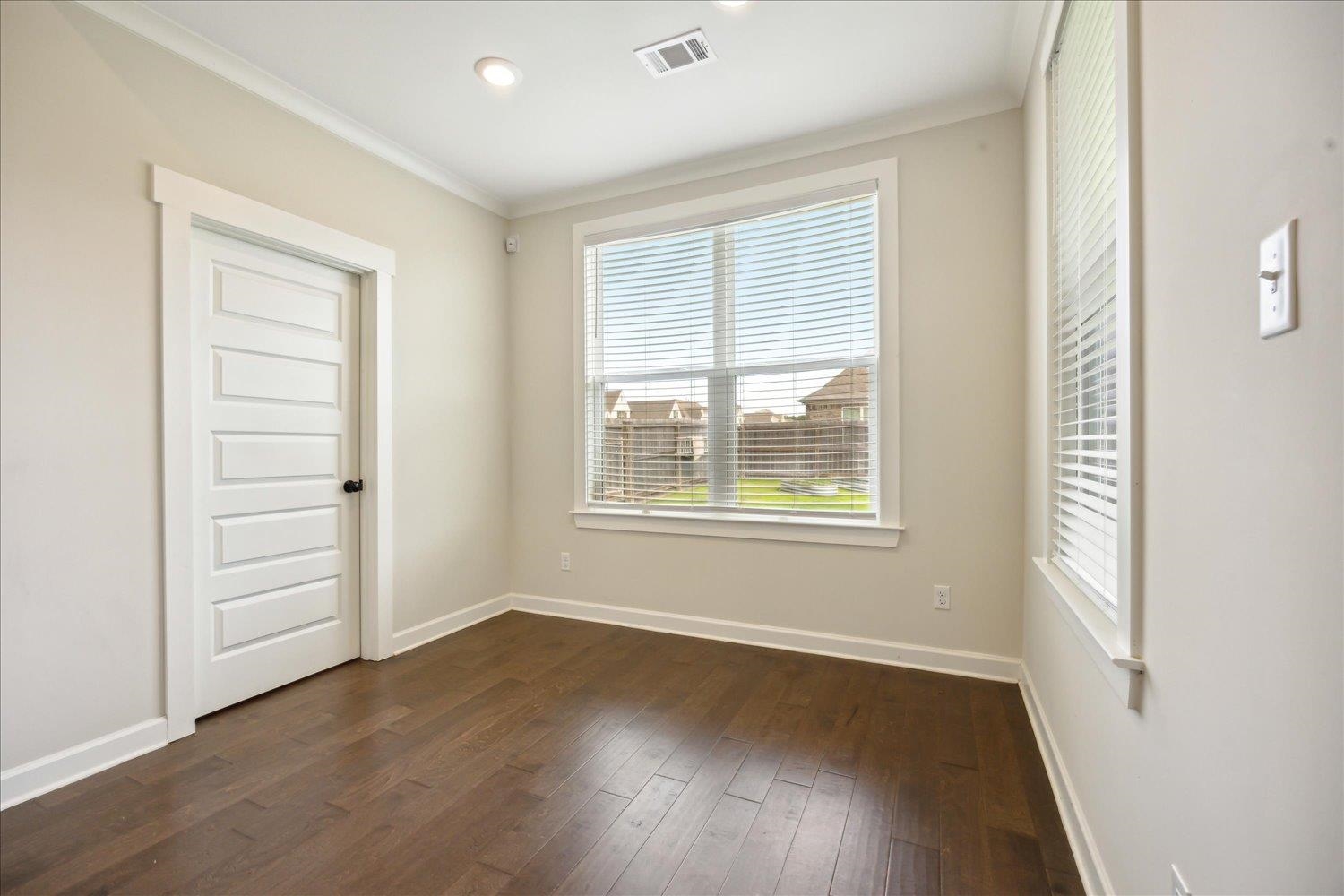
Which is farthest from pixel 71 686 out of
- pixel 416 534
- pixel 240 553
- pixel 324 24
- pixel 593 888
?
pixel 324 24

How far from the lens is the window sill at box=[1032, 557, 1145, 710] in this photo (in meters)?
1.22

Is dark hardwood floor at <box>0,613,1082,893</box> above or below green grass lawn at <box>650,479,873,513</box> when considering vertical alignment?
below

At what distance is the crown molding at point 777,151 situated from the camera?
2811mm

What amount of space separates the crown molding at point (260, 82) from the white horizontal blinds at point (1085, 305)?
303cm

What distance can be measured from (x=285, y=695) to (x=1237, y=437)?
332 cm

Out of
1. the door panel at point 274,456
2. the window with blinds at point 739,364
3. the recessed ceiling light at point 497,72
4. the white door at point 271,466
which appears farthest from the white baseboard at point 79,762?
the recessed ceiling light at point 497,72

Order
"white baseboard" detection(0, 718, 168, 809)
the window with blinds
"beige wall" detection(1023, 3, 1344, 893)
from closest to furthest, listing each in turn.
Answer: "beige wall" detection(1023, 3, 1344, 893), "white baseboard" detection(0, 718, 168, 809), the window with blinds

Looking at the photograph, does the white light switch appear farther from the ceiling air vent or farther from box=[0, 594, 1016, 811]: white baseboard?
the ceiling air vent

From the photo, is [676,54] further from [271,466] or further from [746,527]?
[271,466]

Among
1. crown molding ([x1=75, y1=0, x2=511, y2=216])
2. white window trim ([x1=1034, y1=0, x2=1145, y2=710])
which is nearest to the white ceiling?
crown molding ([x1=75, y1=0, x2=511, y2=216])

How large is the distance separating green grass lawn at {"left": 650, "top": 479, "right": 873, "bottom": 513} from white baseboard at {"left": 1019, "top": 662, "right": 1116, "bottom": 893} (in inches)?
43.9

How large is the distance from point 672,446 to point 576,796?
2062 millimetres

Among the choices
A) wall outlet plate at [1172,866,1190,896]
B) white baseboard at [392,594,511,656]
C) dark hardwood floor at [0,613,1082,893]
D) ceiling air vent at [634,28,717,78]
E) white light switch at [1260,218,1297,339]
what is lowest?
dark hardwood floor at [0,613,1082,893]

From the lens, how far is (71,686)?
2.01m
